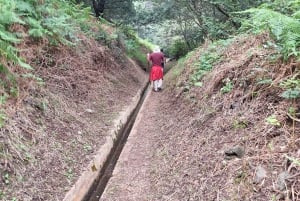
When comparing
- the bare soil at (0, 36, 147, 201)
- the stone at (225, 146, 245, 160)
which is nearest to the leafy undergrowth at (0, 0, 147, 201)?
the bare soil at (0, 36, 147, 201)

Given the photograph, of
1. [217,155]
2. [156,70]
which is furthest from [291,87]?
[156,70]

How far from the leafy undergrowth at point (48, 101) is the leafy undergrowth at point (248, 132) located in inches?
81.3

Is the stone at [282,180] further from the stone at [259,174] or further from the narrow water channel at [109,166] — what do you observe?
the narrow water channel at [109,166]

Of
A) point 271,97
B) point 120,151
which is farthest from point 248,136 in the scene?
point 120,151

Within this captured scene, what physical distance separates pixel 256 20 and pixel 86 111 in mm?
4587

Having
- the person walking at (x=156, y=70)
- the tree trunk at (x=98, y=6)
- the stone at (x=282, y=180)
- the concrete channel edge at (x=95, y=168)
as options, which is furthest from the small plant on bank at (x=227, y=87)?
the tree trunk at (x=98, y=6)

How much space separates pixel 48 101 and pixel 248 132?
170 inches

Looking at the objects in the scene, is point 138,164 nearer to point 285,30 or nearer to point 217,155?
point 217,155

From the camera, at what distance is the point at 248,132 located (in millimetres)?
5133

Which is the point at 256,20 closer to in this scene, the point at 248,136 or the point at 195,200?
the point at 248,136

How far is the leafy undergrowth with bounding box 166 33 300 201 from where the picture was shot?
420cm

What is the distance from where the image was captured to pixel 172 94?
1156cm

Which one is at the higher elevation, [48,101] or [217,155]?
[48,101]

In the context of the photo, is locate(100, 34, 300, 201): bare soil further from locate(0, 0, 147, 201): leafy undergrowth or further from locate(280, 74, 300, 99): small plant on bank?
locate(0, 0, 147, 201): leafy undergrowth
